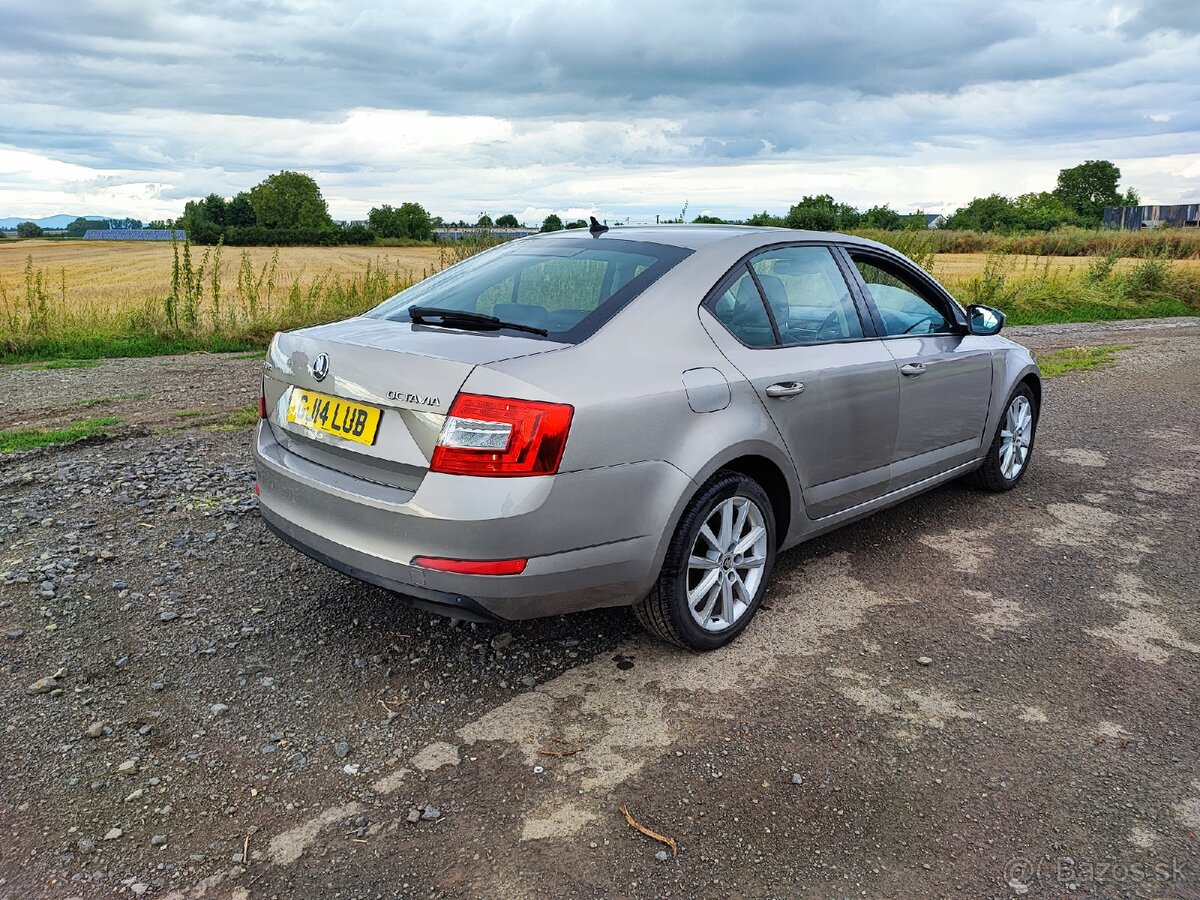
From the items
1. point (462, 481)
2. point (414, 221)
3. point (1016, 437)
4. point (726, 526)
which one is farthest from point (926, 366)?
point (414, 221)

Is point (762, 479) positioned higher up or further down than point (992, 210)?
further down

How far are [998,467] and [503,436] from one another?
3944mm

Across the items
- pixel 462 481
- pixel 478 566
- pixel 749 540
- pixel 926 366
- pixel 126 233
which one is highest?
pixel 126 233

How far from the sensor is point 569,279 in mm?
3725

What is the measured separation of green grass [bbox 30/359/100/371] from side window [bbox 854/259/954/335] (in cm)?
933

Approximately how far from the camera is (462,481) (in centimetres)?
287

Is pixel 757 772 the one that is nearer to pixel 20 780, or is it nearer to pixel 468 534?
pixel 468 534

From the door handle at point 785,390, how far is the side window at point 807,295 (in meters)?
0.22

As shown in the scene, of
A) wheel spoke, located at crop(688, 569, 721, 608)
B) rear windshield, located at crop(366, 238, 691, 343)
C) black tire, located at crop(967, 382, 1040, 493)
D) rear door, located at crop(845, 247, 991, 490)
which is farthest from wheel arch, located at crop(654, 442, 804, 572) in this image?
black tire, located at crop(967, 382, 1040, 493)

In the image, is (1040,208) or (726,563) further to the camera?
(1040,208)

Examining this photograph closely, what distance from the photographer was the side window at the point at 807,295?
3.94m

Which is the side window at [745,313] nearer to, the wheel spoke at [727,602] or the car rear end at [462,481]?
the car rear end at [462,481]

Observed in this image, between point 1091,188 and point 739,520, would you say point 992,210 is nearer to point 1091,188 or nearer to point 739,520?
point 1091,188

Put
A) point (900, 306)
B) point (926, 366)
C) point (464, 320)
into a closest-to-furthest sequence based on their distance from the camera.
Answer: point (464, 320), point (926, 366), point (900, 306)
